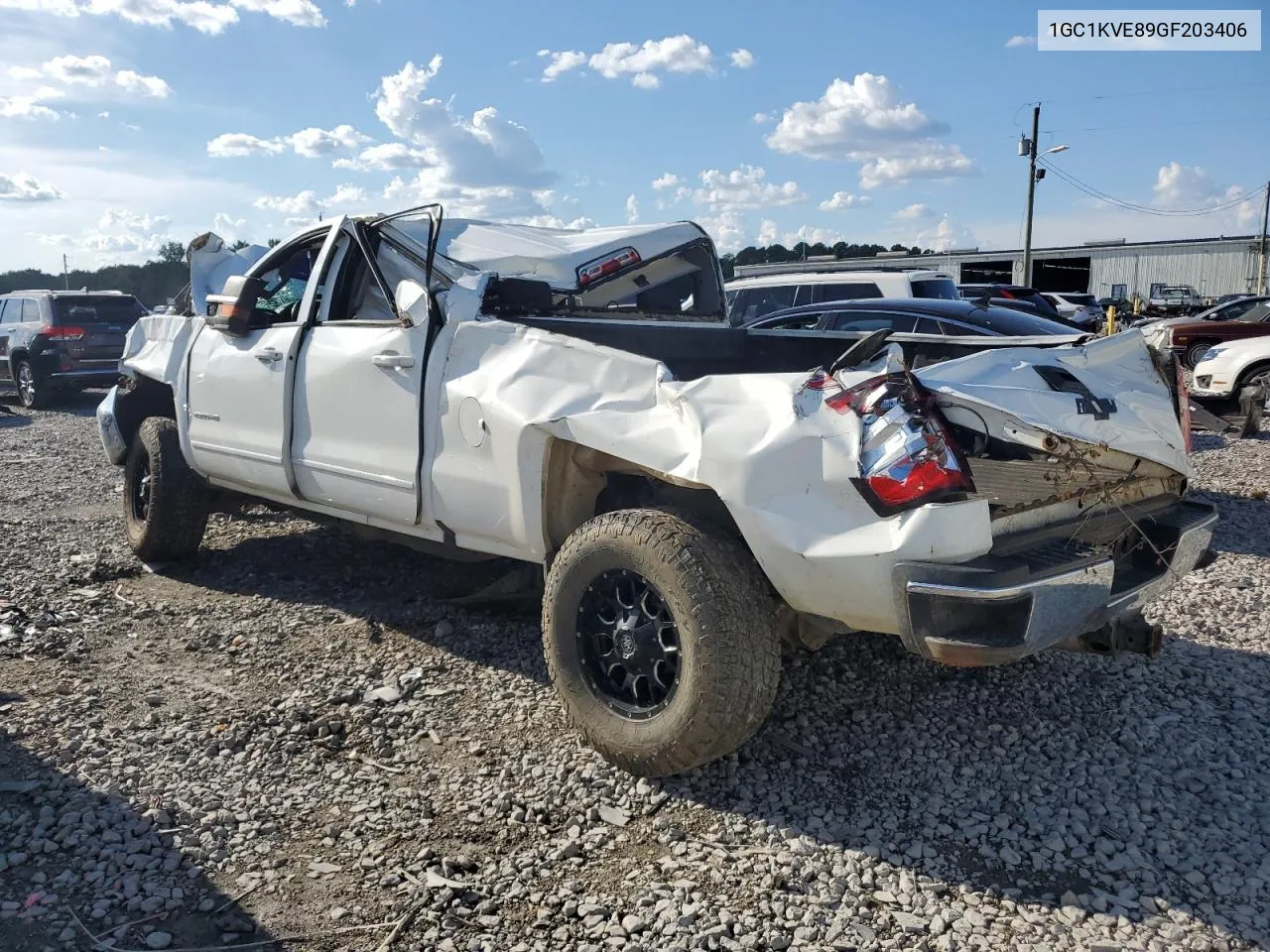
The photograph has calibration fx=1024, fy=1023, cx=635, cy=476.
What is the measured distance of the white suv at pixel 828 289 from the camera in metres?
12.7

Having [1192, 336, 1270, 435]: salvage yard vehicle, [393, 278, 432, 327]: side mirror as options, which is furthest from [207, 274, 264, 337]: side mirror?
[1192, 336, 1270, 435]: salvage yard vehicle

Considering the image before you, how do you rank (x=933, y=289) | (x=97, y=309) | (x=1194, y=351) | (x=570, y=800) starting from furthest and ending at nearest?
(x=1194, y=351)
(x=97, y=309)
(x=933, y=289)
(x=570, y=800)

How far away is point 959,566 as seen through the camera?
275cm

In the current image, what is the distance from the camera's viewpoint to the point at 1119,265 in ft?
171

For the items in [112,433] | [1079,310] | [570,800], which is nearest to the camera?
[570,800]

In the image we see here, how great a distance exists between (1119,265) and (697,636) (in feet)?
184

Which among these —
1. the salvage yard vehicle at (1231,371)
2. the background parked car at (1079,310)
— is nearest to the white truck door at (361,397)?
the background parked car at (1079,310)

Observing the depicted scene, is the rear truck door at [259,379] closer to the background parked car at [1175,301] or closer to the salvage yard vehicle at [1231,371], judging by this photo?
the salvage yard vehicle at [1231,371]

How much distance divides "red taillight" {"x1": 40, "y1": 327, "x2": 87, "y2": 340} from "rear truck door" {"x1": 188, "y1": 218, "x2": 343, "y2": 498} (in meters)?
11.9

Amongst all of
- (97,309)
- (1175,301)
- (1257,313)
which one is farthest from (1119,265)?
(97,309)

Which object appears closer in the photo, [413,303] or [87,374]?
Answer: [413,303]

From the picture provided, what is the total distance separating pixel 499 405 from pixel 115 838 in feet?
5.99

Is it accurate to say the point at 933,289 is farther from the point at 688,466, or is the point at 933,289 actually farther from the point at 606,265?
the point at 688,466

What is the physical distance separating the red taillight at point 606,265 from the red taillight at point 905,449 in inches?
84.8
